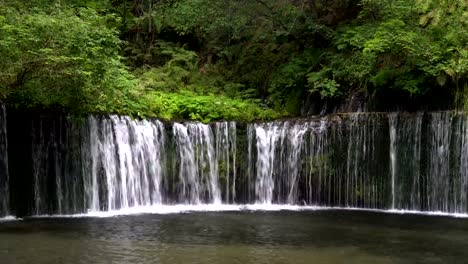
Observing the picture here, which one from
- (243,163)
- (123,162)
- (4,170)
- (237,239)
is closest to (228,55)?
(243,163)

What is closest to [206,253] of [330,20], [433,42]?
[433,42]

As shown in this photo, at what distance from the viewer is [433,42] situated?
17906 millimetres

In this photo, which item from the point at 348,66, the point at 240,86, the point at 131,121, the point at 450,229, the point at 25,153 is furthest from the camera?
the point at 240,86

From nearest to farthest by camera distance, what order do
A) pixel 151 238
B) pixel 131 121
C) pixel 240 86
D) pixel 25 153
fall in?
pixel 151 238 < pixel 25 153 < pixel 131 121 < pixel 240 86

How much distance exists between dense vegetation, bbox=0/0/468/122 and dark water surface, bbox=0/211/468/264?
3.55 m

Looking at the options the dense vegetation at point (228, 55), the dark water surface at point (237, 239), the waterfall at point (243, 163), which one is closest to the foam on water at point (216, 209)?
the waterfall at point (243, 163)

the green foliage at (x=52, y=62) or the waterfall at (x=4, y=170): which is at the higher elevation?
the green foliage at (x=52, y=62)

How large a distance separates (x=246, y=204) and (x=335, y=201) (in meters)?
2.54

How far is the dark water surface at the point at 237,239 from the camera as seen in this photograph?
32.7 feet

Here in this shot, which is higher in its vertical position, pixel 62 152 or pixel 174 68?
pixel 174 68

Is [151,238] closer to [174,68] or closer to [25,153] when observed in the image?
[25,153]

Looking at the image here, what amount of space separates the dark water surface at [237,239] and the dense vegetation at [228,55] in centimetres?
355

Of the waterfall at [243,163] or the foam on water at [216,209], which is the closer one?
the foam on water at [216,209]

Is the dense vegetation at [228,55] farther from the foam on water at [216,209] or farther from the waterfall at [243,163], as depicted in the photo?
the foam on water at [216,209]
